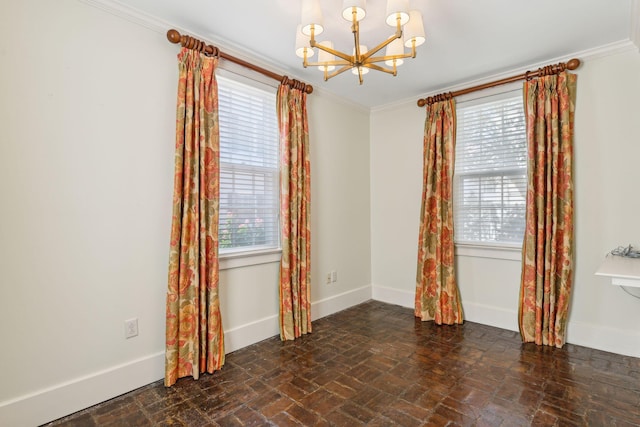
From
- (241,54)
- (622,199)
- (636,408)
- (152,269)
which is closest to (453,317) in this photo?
(636,408)

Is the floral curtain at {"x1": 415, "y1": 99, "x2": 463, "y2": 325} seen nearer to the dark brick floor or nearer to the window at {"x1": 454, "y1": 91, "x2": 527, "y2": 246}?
the window at {"x1": 454, "y1": 91, "x2": 527, "y2": 246}

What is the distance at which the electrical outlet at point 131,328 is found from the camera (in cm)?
215

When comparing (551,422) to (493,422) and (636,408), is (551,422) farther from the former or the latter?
(636,408)

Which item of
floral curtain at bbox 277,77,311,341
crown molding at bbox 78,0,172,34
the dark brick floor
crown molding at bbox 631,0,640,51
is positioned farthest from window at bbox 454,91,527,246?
crown molding at bbox 78,0,172,34

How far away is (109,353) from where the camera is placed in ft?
6.83

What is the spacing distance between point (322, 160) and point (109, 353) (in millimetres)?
2556

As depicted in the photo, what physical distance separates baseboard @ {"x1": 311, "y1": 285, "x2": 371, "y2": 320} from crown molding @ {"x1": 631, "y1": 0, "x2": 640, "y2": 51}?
3.42m

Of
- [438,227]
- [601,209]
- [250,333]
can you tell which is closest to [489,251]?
[438,227]

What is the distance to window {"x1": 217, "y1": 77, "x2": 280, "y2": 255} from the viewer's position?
273 centimetres

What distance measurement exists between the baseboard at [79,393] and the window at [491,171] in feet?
10.3

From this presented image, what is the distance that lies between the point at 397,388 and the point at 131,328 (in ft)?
6.11

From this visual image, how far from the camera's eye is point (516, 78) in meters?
3.03

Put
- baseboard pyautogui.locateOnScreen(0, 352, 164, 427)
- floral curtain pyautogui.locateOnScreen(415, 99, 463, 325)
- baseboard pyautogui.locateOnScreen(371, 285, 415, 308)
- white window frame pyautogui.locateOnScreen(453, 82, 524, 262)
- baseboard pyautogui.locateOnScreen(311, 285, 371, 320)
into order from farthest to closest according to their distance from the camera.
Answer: baseboard pyautogui.locateOnScreen(371, 285, 415, 308) < baseboard pyautogui.locateOnScreen(311, 285, 371, 320) < floral curtain pyautogui.locateOnScreen(415, 99, 463, 325) < white window frame pyautogui.locateOnScreen(453, 82, 524, 262) < baseboard pyautogui.locateOnScreen(0, 352, 164, 427)

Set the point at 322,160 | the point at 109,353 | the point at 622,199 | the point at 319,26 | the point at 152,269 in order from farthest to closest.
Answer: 1. the point at 322,160
2. the point at 622,199
3. the point at 152,269
4. the point at 109,353
5. the point at 319,26
